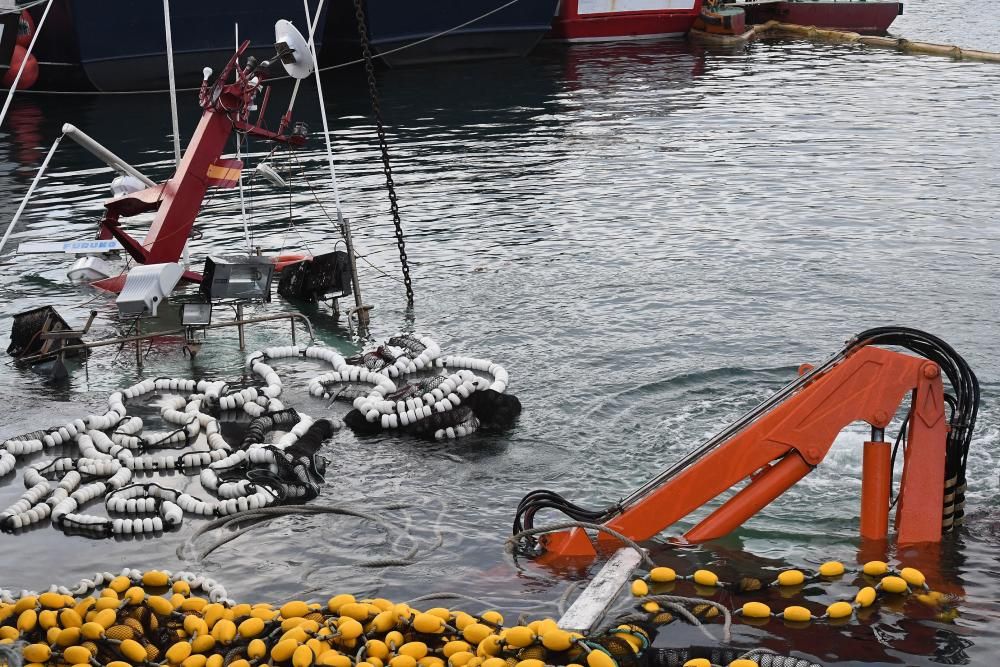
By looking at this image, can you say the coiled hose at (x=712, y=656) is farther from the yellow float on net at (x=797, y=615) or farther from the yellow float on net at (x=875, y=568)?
the yellow float on net at (x=875, y=568)

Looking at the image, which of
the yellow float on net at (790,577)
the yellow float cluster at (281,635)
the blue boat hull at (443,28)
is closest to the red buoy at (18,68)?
the blue boat hull at (443,28)

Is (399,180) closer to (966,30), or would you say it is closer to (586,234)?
(586,234)

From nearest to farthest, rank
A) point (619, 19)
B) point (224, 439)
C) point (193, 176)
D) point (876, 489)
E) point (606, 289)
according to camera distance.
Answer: point (876, 489) → point (224, 439) → point (193, 176) → point (606, 289) → point (619, 19)

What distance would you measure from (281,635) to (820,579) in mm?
3408

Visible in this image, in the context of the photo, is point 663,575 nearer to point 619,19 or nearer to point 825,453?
point 825,453

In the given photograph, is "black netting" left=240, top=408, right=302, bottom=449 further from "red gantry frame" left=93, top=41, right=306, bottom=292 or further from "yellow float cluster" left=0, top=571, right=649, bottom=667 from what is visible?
"red gantry frame" left=93, top=41, right=306, bottom=292

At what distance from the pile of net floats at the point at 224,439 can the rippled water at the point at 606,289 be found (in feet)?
0.76

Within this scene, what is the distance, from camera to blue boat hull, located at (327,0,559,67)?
110ft

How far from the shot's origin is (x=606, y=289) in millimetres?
14047

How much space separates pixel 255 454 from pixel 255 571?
1.73 meters

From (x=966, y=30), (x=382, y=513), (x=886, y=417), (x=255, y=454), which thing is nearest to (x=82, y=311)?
(x=255, y=454)

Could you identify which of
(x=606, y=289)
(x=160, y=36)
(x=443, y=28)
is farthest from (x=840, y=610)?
(x=443, y=28)

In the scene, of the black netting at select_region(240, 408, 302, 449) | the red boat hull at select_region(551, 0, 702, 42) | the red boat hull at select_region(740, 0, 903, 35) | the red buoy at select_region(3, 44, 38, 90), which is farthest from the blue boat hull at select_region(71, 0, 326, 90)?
the black netting at select_region(240, 408, 302, 449)

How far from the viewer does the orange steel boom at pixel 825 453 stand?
701 centimetres
